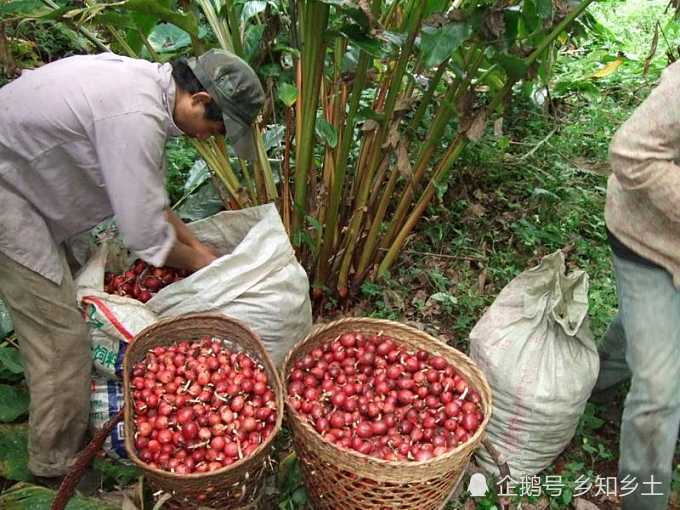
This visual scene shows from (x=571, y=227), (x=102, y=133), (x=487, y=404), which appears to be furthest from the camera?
(x=571, y=227)

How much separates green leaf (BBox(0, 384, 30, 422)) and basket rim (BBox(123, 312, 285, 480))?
559 millimetres

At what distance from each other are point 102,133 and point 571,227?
8.34 ft

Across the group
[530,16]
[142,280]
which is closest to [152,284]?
[142,280]

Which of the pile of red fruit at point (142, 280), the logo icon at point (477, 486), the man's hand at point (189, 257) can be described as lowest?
the logo icon at point (477, 486)

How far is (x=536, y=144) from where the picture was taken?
4023 millimetres

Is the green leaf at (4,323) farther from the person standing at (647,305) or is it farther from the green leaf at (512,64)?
the person standing at (647,305)

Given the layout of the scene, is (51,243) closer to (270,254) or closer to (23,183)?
(23,183)

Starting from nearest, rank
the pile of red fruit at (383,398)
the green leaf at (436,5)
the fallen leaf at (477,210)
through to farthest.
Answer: the pile of red fruit at (383,398) < the green leaf at (436,5) < the fallen leaf at (477,210)

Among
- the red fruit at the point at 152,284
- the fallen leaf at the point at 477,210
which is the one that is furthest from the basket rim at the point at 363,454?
the fallen leaf at the point at 477,210

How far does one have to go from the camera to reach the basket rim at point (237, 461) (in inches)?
68.8

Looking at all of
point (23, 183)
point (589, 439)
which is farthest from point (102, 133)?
point (589, 439)

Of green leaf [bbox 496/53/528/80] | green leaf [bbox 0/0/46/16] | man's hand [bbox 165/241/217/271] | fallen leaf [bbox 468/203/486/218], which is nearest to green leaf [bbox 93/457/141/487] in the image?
man's hand [bbox 165/241/217/271]

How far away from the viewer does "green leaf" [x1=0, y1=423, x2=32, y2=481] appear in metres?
2.16

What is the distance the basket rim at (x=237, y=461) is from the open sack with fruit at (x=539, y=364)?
0.73 m
